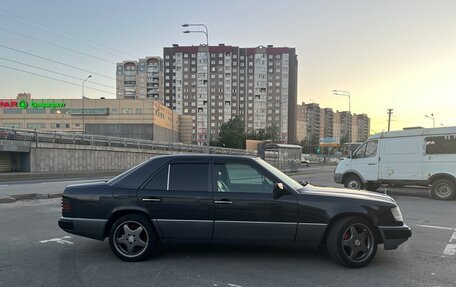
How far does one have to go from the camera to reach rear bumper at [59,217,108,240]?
5664 millimetres

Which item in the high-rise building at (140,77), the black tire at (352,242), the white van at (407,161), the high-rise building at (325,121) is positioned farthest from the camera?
→ the high-rise building at (325,121)

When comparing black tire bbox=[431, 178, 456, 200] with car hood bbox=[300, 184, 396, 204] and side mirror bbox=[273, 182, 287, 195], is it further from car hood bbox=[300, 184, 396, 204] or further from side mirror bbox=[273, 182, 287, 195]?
side mirror bbox=[273, 182, 287, 195]

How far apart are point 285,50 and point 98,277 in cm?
15435

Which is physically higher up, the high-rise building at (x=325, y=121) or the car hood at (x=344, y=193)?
the high-rise building at (x=325, y=121)

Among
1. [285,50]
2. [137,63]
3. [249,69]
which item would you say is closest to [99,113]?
[137,63]

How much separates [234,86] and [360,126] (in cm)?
7253

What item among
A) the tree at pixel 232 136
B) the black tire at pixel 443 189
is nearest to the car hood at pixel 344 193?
the black tire at pixel 443 189

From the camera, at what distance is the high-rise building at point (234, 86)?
15150 centimetres

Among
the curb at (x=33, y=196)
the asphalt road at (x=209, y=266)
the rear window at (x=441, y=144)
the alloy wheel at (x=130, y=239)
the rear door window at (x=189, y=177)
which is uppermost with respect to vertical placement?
the rear window at (x=441, y=144)

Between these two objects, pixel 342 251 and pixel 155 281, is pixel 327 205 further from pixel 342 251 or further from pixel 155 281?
pixel 155 281

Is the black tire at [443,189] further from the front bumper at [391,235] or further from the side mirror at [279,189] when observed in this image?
the side mirror at [279,189]

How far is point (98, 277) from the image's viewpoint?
490 cm

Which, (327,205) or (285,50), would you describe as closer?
(327,205)

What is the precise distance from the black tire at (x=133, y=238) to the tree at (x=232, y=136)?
114 meters
